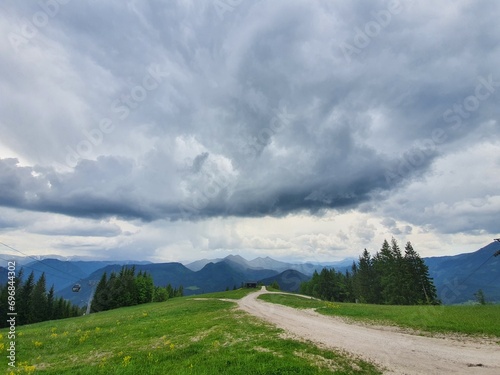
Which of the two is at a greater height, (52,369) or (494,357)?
(494,357)

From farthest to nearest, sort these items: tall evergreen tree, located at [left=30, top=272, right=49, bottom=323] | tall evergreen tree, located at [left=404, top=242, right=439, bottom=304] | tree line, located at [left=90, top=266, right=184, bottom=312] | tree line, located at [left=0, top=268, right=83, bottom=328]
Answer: tree line, located at [left=90, top=266, right=184, bottom=312] < tall evergreen tree, located at [left=30, top=272, right=49, bottom=323] < tree line, located at [left=0, top=268, right=83, bottom=328] < tall evergreen tree, located at [left=404, top=242, right=439, bottom=304]

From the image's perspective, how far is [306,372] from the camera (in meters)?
12.3

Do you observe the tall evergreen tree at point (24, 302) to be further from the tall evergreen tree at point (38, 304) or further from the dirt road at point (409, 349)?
the dirt road at point (409, 349)

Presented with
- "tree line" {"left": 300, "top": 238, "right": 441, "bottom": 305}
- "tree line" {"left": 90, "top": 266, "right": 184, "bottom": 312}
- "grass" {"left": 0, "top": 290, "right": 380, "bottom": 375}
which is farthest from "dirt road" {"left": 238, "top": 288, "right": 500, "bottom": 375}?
"tree line" {"left": 90, "top": 266, "right": 184, "bottom": 312}

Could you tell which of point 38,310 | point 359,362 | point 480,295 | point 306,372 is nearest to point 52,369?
point 306,372

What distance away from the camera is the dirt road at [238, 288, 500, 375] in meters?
12.8

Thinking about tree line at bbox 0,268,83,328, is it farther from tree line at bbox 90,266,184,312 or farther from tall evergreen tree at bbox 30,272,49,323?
tree line at bbox 90,266,184,312

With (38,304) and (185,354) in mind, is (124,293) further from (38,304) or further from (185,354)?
(185,354)

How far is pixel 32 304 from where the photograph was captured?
8544 centimetres

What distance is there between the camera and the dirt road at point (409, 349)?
12844 mm

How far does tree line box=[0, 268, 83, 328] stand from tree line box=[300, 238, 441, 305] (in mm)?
98617

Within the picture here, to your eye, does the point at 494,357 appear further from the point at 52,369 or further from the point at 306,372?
the point at 52,369

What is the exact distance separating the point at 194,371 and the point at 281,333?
925 centimetres

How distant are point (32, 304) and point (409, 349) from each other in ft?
356
